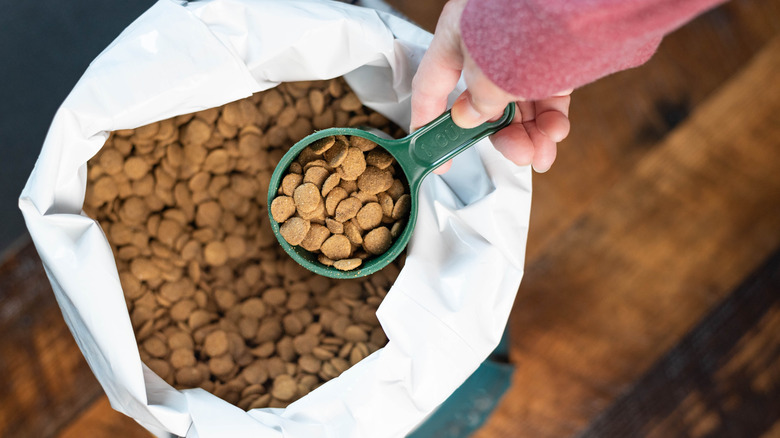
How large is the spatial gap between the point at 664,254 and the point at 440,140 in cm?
53

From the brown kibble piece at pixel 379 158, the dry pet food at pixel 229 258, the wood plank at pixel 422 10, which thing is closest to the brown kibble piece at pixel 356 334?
the dry pet food at pixel 229 258

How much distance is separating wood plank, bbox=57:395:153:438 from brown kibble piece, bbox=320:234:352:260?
0.43 metres

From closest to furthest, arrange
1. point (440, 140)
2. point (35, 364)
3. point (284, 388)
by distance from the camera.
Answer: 1. point (440, 140)
2. point (284, 388)
3. point (35, 364)

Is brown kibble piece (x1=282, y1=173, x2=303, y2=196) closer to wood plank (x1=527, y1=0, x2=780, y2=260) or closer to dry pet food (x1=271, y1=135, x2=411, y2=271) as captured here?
dry pet food (x1=271, y1=135, x2=411, y2=271)

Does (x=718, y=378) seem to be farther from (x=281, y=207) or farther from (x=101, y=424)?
(x=101, y=424)

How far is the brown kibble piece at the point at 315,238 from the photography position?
2.22 feet

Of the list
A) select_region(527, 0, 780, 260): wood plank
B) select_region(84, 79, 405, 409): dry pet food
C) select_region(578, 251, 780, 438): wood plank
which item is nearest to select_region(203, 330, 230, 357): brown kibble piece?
select_region(84, 79, 405, 409): dry pet food

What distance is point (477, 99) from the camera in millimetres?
479

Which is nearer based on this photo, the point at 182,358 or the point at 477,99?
the point at 477,99

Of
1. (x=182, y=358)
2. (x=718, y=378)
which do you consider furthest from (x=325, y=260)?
(x=718, y=378)

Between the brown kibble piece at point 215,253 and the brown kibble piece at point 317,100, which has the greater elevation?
the brown kibble piece at point 317,100

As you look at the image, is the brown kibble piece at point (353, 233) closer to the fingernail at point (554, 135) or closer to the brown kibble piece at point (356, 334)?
the brown kibble piece at point (356, 334)

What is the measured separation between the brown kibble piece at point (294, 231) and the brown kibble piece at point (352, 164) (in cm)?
7

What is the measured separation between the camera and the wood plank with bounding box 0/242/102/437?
2.74ft
